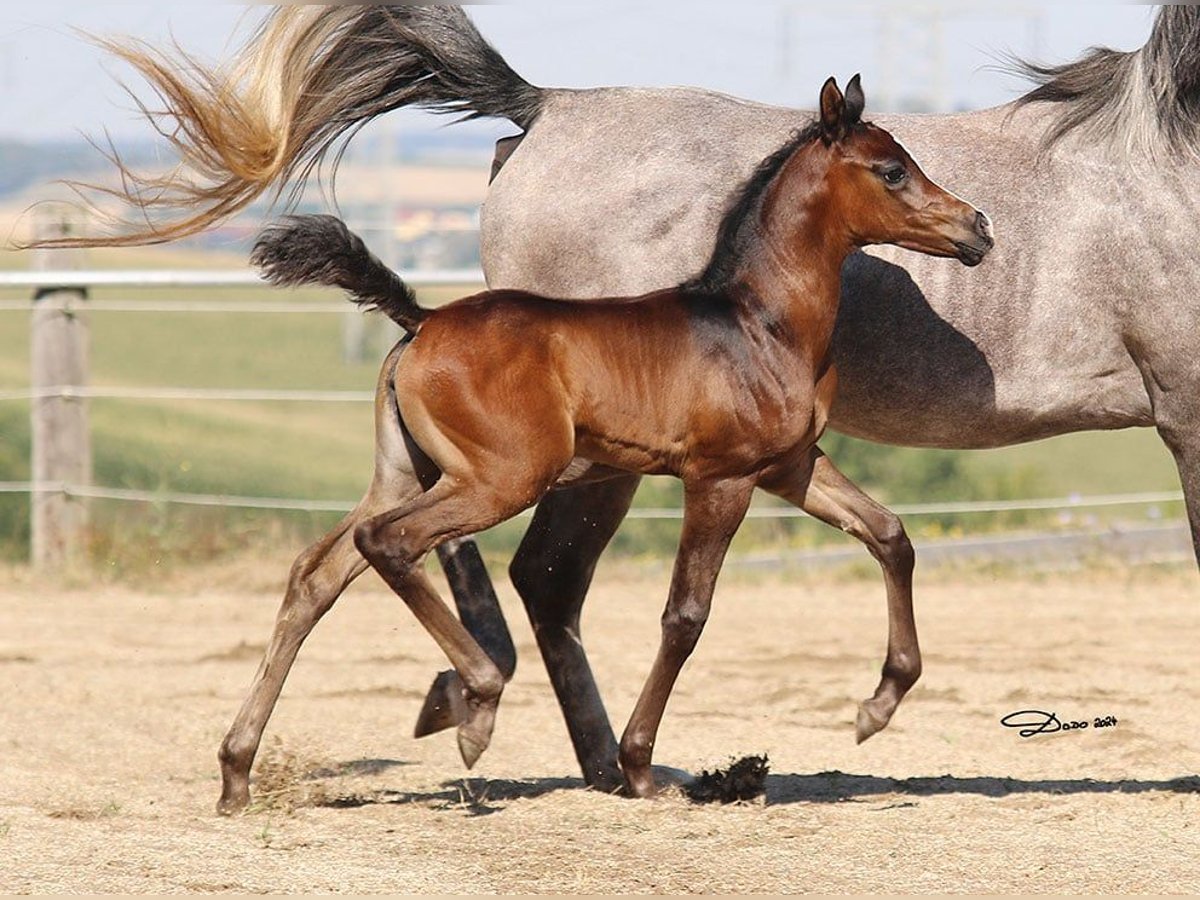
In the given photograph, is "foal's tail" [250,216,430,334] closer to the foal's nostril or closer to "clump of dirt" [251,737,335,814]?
"clump of dirt" [251,737,335,814]

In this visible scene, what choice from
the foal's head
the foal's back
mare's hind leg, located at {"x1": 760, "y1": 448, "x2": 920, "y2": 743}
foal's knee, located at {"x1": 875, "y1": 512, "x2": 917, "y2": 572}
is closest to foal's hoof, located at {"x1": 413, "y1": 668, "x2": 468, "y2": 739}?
the foal's back

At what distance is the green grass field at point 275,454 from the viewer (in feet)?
32.7

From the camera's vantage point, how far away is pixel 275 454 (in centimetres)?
1831

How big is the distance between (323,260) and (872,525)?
158 centimetres

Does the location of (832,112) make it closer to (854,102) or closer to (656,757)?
(854,102)

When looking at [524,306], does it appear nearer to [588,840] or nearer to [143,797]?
[588,840]

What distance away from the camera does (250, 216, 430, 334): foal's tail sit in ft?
14.2

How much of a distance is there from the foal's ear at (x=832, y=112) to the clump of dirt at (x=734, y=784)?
165 cm

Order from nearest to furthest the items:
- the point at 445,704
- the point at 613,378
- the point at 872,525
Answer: the point at 613,378 < the point at 872,525 < the point at 445,704

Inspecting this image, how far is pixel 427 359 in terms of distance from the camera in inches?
Result: 167

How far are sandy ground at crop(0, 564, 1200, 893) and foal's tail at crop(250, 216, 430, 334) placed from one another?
133 centimetres
